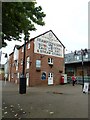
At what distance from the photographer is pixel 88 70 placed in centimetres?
4359

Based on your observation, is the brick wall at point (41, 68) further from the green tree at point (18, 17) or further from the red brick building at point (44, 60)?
the green tree at point (18, 17)

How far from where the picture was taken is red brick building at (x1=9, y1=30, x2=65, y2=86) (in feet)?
118

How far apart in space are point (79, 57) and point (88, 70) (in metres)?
2.96

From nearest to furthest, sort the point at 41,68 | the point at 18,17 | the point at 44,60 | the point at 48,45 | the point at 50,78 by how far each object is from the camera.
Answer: the point at 18,17
the point at 41,68
the point at 44,60
the point at 50,78
the point at 48,45

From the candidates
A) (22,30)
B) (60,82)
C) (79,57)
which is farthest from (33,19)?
(79,57)

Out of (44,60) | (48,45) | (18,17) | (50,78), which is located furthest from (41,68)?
(18,17)

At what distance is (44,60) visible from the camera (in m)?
37.8

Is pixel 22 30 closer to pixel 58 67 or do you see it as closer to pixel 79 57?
pixel 58 67

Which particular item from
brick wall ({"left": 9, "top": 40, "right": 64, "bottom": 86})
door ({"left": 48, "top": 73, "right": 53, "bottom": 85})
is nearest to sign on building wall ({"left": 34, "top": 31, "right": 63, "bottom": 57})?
brick wall ({"left": 9, "top": 40, "right": 64, "bottom": 86})

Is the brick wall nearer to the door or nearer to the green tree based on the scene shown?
the door

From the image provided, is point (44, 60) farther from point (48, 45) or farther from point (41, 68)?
point (48, 45)

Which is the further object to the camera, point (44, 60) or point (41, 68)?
point (44, 60)

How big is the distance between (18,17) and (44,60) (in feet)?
90.7

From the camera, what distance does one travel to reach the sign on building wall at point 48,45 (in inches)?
1468
